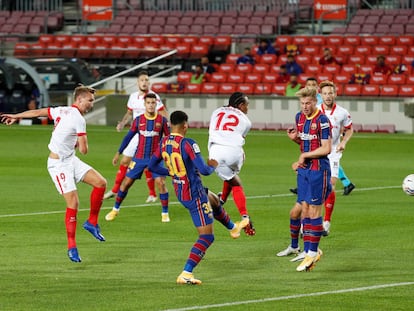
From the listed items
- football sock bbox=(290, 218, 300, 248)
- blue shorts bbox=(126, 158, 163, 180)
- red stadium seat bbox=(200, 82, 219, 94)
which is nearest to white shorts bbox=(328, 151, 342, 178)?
blue shorts bbox=(126, 158, 163, 180)

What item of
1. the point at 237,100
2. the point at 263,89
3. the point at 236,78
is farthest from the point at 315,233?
the point at 236,78

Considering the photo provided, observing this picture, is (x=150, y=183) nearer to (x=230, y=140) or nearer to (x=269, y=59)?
(x=230, y=140)

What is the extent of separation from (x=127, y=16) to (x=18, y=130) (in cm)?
1278

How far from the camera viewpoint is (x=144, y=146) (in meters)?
18.0

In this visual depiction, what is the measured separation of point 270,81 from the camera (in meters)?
40.1

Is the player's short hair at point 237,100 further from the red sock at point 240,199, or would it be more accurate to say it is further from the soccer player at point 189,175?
the soccer player at point 189,175

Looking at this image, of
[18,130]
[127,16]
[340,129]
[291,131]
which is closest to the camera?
[291,131]

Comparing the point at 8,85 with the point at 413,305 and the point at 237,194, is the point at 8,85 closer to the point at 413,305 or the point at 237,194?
the point at 237,194

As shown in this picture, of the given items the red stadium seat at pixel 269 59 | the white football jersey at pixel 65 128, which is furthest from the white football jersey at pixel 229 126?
the red stadium seat at pixel 269 59

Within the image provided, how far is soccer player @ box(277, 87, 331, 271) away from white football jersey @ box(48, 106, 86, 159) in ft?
8.31

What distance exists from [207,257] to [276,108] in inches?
944

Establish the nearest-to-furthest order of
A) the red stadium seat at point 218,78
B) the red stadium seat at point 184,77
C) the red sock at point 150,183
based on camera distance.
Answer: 1. the red sock at point 150,183
2. the red stadium seat at point 218,78
3. the red stadium seat at point 184,77

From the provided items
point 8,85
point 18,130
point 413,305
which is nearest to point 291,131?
point 413,305

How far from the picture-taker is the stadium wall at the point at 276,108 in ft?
120
